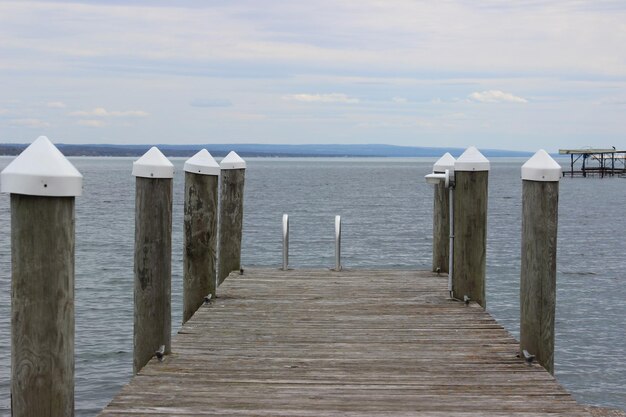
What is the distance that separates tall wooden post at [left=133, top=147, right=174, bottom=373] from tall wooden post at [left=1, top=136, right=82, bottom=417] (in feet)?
6.86

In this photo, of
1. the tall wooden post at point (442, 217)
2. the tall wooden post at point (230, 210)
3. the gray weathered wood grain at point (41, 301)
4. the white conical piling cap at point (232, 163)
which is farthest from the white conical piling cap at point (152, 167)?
the tall wooden post at point (442, 217)

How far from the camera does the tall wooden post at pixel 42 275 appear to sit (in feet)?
13.8

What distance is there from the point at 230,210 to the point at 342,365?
4.90 m

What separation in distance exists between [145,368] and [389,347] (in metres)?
2.05

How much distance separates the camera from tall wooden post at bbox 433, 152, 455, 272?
35.8 ft

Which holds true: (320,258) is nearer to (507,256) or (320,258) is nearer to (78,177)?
(507,256)

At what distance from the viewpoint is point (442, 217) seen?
11.0 metres

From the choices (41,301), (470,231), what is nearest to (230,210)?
(470,231)

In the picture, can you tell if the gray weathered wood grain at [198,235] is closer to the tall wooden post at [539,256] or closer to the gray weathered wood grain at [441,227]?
the gray weathered wood grain at [441,227]

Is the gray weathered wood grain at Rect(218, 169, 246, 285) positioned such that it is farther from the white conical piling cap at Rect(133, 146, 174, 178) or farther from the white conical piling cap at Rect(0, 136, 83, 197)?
the white conical piling cap at Rect(0, 136, 83, 197)

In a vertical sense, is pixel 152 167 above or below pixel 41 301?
above

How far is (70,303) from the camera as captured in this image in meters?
4.38

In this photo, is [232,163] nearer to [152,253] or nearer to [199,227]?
[199,227]

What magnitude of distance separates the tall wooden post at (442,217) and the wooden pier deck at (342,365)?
1.41 metres
